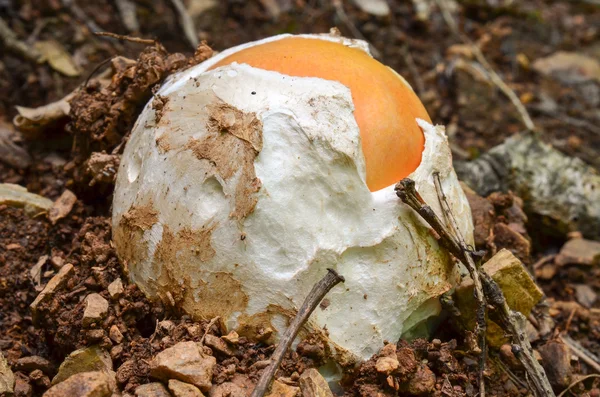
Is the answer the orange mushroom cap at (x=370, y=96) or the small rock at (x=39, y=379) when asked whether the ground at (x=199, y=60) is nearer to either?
the small rock at (x=39, y=379)

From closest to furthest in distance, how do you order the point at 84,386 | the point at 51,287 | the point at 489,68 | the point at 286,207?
the point at 84,386 → the point at 286,207 → the point at 51,287 → the point at 489,68

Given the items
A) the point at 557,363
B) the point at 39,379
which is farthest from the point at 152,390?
the point at 557,363

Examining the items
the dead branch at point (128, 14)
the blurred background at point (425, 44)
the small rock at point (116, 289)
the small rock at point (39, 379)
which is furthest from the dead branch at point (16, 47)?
the small rock at point (39, 379)

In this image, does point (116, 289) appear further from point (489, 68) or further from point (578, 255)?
point (489, 68)

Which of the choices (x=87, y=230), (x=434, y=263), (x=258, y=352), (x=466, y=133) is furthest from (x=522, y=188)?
(x=87, y=230)

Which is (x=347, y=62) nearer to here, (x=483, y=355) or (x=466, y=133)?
(x=483, y=355)

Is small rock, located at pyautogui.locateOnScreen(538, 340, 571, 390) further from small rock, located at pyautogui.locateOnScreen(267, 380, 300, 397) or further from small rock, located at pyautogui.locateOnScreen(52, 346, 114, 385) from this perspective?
small rock, located at pyautogui.locateOnScreen(52, 346, 114, 385)
